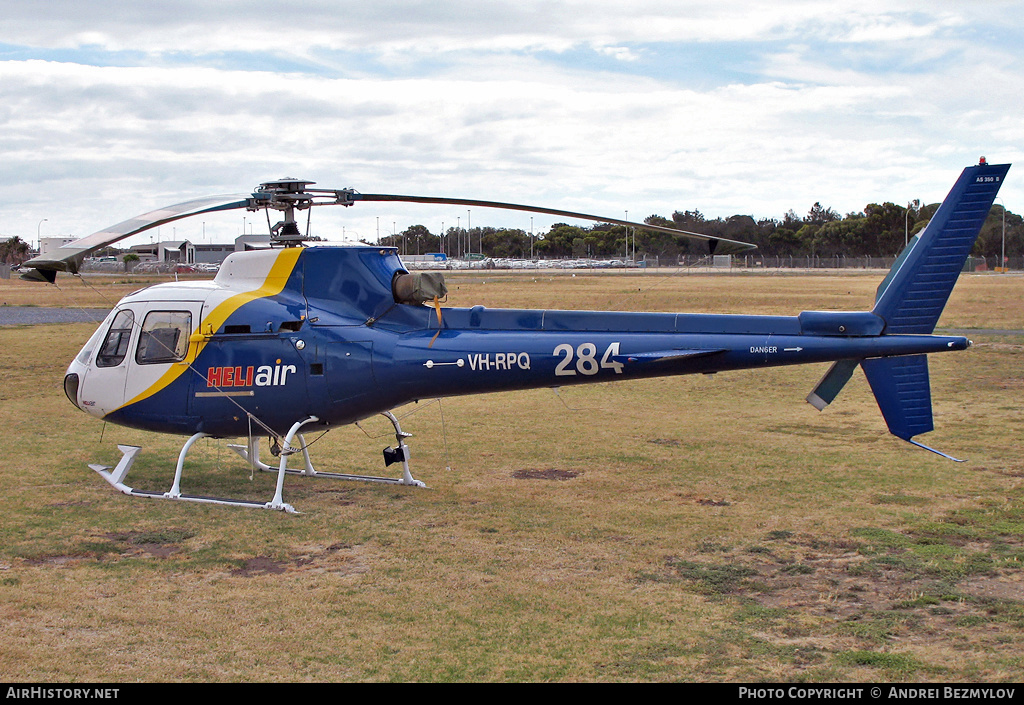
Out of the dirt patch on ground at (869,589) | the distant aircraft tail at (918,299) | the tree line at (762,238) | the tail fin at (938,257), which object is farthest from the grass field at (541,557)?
the tree line at (762,238)

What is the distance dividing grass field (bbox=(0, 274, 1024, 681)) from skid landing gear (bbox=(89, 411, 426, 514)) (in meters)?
0.21

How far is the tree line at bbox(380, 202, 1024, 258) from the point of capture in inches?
4348

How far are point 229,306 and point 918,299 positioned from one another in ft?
26.3

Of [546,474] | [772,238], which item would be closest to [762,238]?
[772,238]

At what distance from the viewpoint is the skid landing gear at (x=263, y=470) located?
10.7 m

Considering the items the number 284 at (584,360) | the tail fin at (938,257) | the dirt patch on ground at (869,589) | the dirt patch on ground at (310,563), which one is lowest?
the dirt patch on ground at (310,563)

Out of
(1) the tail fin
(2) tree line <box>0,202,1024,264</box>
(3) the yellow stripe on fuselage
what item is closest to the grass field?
(3) the yellow stripe on fuselage

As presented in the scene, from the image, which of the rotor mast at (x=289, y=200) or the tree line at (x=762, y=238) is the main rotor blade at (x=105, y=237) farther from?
the tree line at (x=762, y=238)

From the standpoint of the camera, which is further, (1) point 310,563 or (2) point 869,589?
(1) point 310,563

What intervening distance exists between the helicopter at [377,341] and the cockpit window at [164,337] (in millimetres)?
18

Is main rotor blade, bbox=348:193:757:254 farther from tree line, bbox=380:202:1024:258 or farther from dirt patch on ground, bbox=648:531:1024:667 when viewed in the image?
tree line, bbox=380:202:1024:258

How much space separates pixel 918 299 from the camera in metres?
10.0

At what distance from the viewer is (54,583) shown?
8.22m

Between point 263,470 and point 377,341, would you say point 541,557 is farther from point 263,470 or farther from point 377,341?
point 263,470
